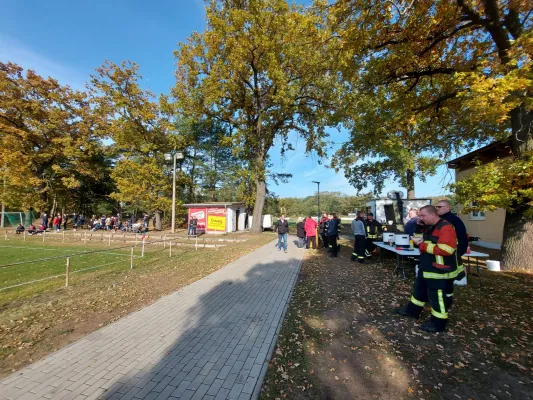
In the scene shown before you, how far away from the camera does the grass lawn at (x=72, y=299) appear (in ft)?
12.4

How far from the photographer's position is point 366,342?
3.80 meters

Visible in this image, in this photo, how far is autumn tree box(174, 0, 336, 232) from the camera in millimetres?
17484

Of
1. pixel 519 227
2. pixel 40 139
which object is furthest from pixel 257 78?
pixel 40 139

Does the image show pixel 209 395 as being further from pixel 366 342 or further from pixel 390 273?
pixel 390 273

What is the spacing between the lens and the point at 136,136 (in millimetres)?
24281

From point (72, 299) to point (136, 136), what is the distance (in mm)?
21878

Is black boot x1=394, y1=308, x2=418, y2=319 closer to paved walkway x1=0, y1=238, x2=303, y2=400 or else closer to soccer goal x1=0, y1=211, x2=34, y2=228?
paved walkway x1=0, y1=238, x2=303, y2=400

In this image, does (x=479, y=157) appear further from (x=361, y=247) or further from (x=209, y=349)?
(x=209, y=349)

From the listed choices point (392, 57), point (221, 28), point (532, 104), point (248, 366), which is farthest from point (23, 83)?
point (532, 104)

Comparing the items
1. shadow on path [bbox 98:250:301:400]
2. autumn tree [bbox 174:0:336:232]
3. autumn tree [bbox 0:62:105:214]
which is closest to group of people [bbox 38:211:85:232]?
autumn tree [bbox 0:62:105:214]

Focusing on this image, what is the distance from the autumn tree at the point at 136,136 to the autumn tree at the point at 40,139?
3831mm

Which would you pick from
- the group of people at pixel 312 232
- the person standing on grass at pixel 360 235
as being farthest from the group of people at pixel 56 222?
the person standing on grass at pixel 360 235

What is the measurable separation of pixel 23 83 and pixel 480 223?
129 ft

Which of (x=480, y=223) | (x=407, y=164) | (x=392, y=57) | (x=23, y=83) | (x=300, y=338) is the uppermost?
(x=23, y=83)
